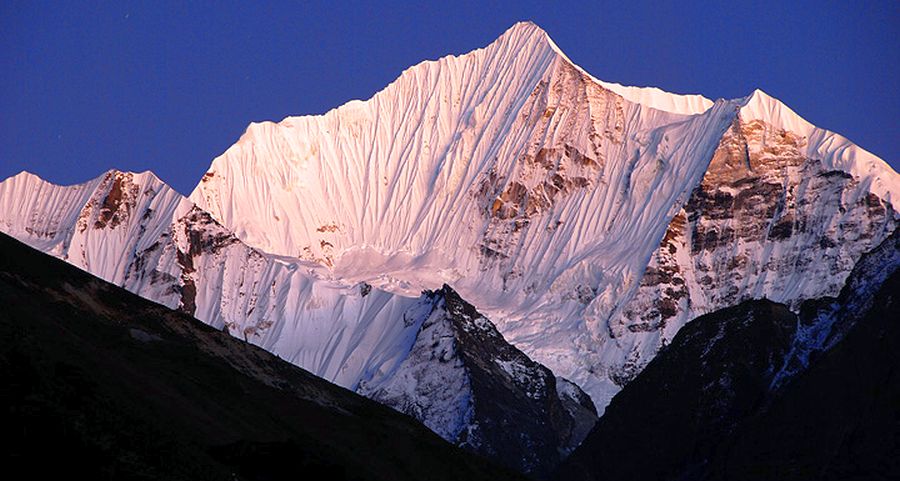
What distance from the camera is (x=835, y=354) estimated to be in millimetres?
177125

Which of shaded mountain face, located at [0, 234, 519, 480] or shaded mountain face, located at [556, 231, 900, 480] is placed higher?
shaded mountain face, located at [556, 231, 900, 480]

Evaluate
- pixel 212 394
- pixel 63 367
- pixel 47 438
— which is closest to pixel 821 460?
pixel 212 394

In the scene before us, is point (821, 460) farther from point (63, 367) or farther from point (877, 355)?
point (63, 367)

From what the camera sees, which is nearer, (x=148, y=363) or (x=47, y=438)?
(x=47, y=438)

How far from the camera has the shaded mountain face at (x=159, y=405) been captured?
8881 cm

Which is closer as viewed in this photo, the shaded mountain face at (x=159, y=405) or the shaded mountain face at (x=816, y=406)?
the shaded mountain face at (x=159, y=405)

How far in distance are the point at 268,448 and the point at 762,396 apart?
80268 millimetres

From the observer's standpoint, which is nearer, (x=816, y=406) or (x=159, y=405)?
(x=159, y=405)

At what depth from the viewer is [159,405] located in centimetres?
13512

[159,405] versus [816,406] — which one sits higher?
[816,406]

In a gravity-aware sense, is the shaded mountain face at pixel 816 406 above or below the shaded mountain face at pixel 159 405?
above

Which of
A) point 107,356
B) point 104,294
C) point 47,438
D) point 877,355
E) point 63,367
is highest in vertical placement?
point 877,355

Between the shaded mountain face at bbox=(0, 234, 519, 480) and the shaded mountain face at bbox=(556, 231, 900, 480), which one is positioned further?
the shaded mountain face at bbox=(556, 231, 900, 480)

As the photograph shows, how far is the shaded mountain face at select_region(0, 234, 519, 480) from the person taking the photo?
88.8 meters
